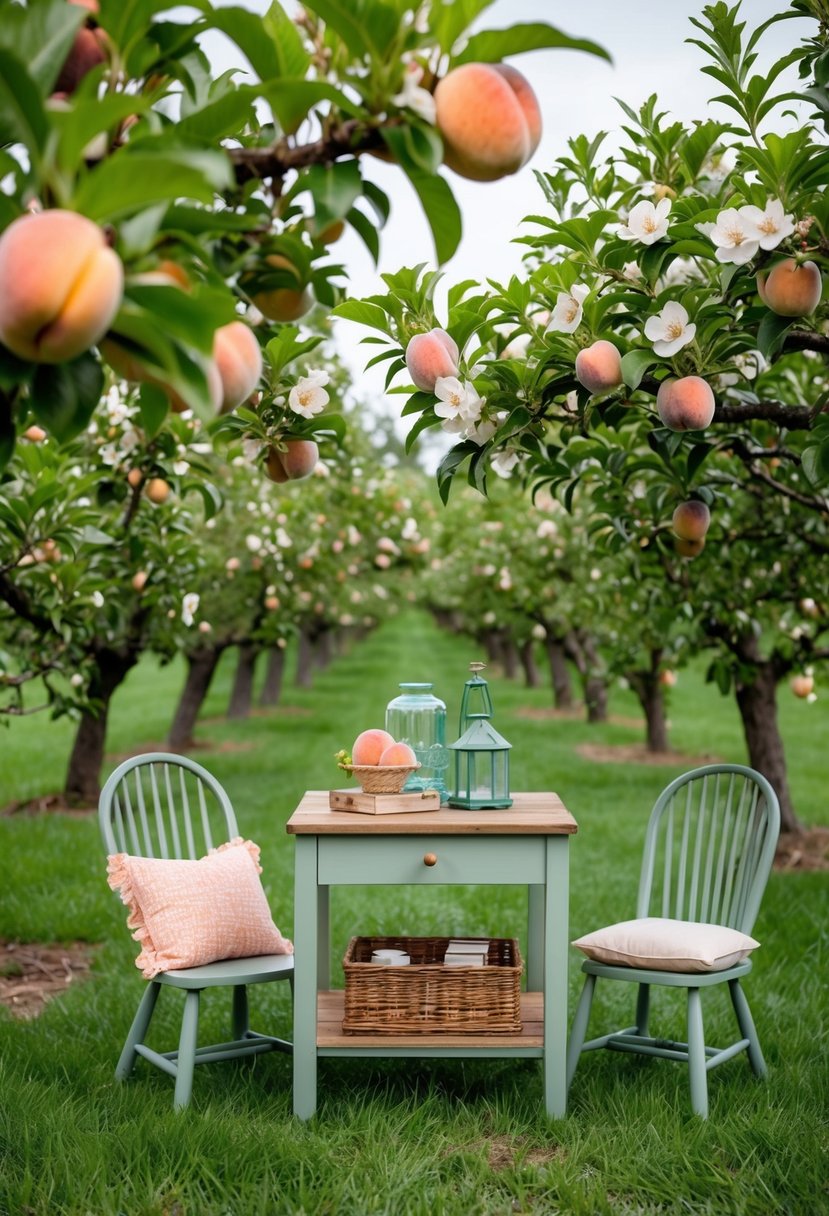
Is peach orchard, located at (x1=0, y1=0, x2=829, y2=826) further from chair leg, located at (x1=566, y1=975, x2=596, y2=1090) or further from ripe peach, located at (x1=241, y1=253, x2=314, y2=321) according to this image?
chair leg, located at (x1=566, y1=975, x2=596, y2=1090)

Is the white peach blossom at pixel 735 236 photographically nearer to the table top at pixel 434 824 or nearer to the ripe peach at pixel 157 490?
the table top at pixel 434 824

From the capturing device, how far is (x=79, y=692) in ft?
20.2

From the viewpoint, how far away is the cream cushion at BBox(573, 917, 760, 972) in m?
3.03

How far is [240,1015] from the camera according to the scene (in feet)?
11.7

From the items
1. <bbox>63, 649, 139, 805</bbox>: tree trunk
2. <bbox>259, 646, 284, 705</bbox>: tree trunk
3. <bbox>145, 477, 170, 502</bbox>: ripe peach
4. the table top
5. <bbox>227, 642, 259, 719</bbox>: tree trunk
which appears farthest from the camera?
<bbox>259, 646, 284, 705</bbox>: tree trunk

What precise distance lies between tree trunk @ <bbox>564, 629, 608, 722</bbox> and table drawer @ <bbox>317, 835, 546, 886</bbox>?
10.5m

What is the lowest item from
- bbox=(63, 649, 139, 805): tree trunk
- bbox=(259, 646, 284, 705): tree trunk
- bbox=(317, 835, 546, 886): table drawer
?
bbox=(259, 646, 284, 705): tree trunk

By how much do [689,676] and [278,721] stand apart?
37.6ft

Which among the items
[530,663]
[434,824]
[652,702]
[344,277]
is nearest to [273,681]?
[530,663]

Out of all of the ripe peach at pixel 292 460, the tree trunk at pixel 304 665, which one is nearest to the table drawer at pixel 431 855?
the ripe peach at pixel 292 460

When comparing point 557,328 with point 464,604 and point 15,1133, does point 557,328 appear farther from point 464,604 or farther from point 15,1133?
point 464,604

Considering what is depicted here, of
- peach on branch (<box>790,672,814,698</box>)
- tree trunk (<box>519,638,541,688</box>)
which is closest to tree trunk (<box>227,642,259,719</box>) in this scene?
tree trunk (<box>519,638,541,688</box>)

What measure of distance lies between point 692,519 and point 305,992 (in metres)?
1.59

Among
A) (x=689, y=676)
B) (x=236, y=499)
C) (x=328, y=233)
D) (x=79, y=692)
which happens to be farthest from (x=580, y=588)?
(x=689, y=676)
